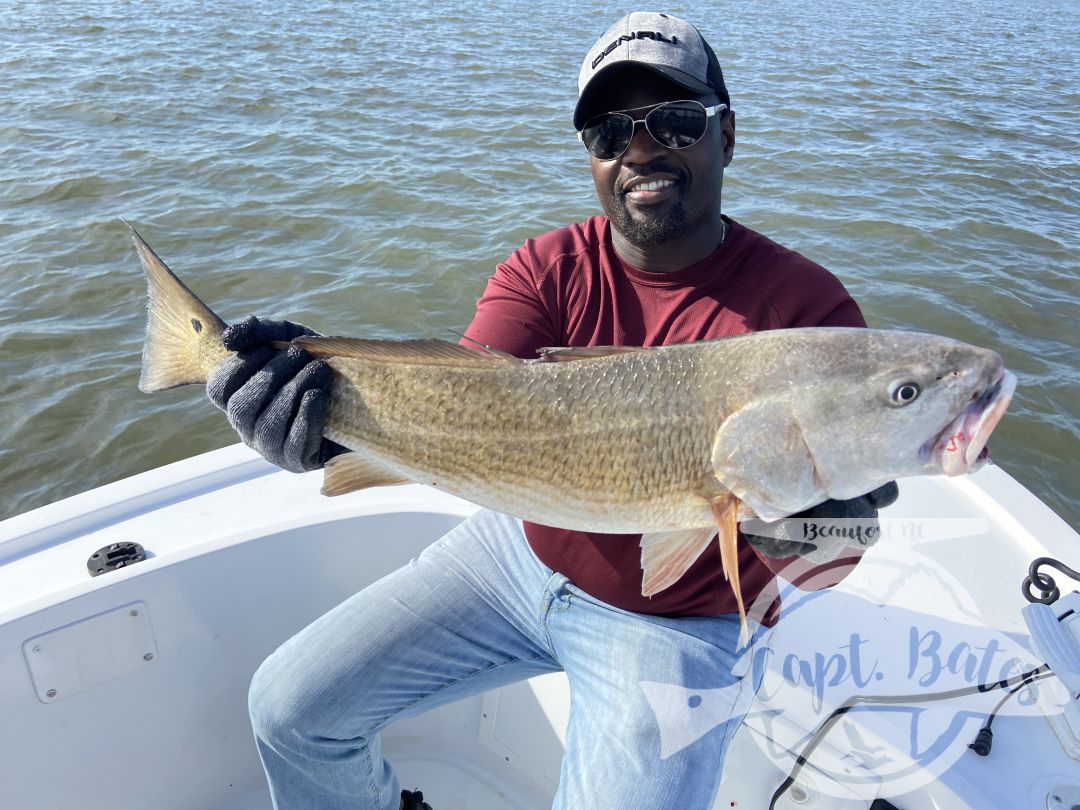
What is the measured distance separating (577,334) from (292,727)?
5.07 ft

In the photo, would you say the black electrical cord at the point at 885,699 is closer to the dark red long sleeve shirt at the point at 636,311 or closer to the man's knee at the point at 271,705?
the dark red long sleeve shirt at the point at 636,311

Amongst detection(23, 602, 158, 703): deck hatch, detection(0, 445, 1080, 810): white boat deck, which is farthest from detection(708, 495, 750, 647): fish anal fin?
detection(23, 602, 158, 703): deck hatch

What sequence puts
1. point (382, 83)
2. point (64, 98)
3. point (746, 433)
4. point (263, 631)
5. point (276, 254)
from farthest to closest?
point (382, 83) < point (64, 98) < point (276, 254) < point (263, 631) < point (746, 433)

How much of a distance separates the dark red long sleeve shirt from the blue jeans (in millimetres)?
87

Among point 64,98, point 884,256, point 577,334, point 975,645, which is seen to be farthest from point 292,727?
point 64,98

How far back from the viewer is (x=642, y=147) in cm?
283

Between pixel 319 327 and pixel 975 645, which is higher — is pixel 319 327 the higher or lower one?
the lower one

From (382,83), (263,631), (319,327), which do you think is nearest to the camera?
(263,631)

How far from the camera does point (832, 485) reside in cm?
220

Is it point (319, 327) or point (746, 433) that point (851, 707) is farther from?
point (319, 327)

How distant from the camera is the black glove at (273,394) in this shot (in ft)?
7.77

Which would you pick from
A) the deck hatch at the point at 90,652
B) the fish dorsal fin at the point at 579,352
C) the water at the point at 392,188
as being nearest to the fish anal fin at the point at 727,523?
the fish dorsal fin at the point at 579,352

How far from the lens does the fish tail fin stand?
251 centimetres

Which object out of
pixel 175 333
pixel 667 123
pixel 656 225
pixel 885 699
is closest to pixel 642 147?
pixel 667 123
